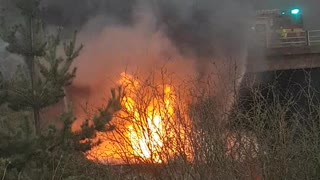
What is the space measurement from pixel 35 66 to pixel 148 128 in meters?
2.20

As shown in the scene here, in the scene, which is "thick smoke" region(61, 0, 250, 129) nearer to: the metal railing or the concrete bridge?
the concrete bridge

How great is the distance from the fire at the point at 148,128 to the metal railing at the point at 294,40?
7.48 metres

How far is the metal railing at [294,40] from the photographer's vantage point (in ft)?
57.2

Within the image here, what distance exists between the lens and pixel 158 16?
13.5 metres

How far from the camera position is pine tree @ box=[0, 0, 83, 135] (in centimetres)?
930

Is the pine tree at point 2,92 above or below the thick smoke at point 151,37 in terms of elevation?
below

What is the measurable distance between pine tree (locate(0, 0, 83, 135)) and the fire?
1168 mm

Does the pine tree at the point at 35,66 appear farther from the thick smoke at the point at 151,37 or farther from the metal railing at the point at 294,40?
the metal railing at the point at 294,40

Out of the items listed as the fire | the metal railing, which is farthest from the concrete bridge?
the fire

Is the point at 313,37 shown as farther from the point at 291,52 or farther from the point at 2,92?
the point at 2,92

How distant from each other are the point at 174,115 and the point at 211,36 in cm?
421

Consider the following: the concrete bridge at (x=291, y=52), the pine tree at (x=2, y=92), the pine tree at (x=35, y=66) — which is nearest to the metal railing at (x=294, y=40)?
the concrete bridge at (x=291, y=52)

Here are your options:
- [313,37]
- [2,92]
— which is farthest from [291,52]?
[2,92]

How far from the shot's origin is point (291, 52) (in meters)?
17.8
